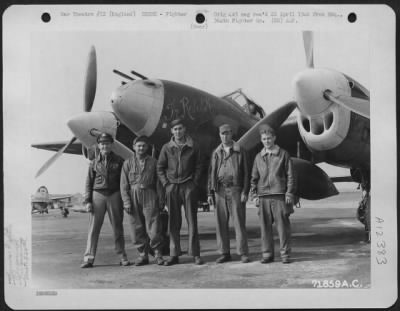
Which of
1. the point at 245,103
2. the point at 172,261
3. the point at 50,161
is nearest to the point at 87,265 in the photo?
the point at 172,261

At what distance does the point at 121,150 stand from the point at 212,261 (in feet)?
4.90

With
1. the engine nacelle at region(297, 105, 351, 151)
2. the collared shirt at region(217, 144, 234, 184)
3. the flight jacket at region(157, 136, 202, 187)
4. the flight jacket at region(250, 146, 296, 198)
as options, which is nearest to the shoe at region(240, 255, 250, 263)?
the flight jacket at region(250, 146, 296, 198)

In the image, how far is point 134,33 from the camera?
17.4 feet

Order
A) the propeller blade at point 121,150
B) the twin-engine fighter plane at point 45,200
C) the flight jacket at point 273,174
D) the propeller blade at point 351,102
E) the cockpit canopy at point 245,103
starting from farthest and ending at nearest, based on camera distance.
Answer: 1. the cockpit canopy at point 245,103
2. the propeller blade at point 121,150
3. the twin-engine fighter plane at point 45,200
4. the propeller blade at point 351,102
5. the flight jacket at point 273,174

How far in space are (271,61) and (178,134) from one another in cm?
122

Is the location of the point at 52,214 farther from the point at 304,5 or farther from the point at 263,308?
the point at 304,5

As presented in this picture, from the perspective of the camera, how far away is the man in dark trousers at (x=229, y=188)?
17.0 ft

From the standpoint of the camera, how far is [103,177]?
208 inches

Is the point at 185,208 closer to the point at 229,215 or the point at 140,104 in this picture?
the point at 229,215

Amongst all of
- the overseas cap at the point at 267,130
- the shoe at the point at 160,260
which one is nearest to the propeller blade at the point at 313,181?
the overseas cap at the point at 267,130

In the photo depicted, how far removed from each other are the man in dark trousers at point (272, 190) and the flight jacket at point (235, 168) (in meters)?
0.09

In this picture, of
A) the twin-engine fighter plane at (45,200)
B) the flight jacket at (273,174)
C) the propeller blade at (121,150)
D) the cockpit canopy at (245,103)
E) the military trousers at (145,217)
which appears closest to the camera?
the flight jacket at (273,174)

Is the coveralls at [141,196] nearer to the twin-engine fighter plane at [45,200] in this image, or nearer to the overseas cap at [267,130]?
the twin-engine fighter plane at [45,200]

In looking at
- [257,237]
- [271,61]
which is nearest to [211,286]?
[257,237]
